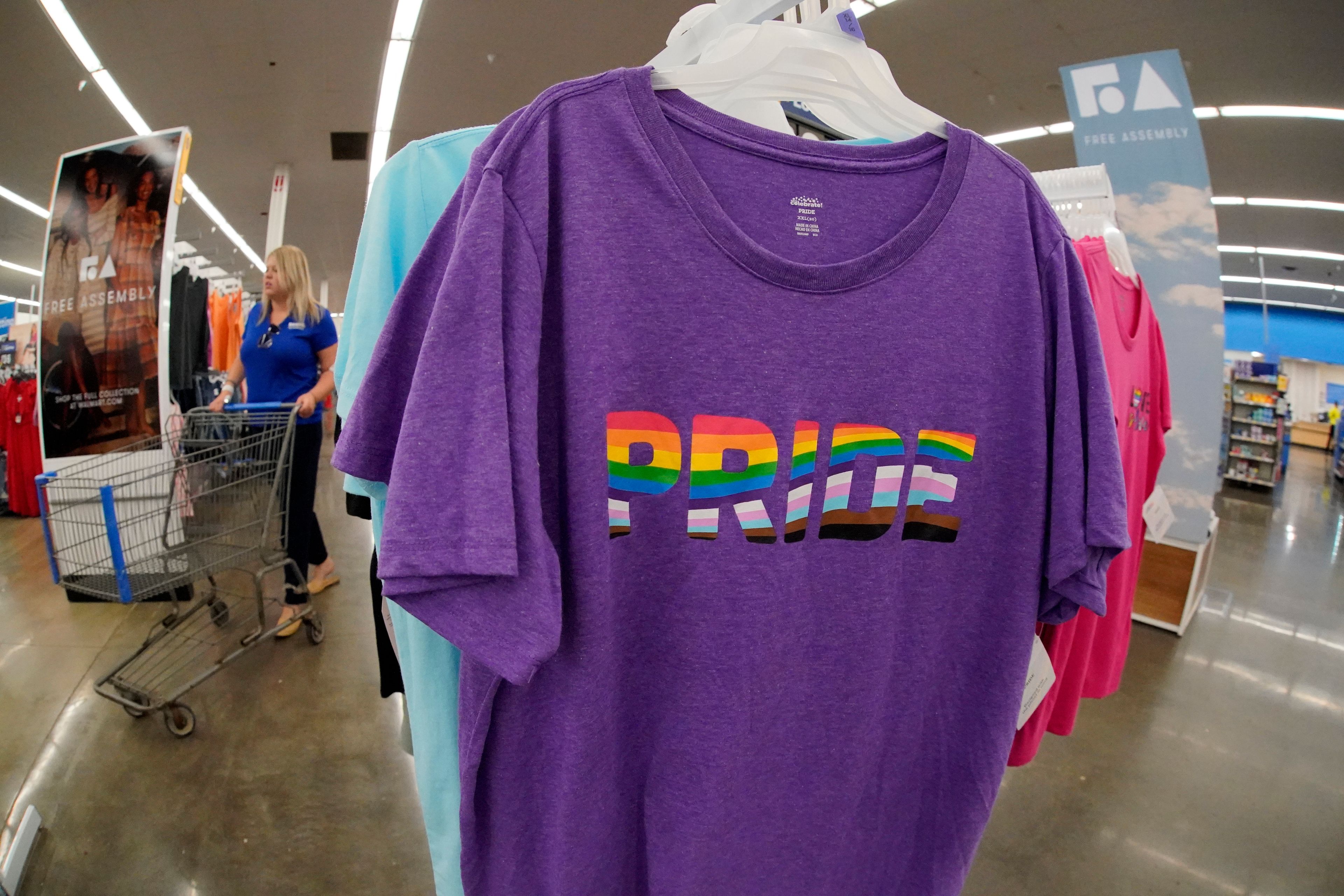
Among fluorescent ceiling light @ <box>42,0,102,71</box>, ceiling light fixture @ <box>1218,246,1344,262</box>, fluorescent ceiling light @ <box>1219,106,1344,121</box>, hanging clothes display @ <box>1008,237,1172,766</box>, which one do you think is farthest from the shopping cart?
ceiling light fixture @ <box>1218,246,1344,262</box>

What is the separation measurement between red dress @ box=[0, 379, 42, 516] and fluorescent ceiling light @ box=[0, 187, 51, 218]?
6.95m

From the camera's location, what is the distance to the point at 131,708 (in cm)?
231

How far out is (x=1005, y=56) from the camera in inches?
270

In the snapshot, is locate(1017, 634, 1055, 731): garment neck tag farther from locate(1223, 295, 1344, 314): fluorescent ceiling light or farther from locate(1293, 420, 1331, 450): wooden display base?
locate(1223, 295, 1344, 314): fluorescent ceiling light

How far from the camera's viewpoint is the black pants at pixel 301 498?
2896 millimetres

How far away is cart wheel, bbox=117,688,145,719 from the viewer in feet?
7.55

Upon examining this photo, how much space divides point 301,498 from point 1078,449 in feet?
10.3

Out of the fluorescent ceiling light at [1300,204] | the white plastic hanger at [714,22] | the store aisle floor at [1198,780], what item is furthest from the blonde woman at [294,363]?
the fluorescent ceiling light at [1300,204]

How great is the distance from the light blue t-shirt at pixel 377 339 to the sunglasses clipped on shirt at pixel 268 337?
2.45 m

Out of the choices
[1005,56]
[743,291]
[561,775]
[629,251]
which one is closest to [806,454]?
[743,291]

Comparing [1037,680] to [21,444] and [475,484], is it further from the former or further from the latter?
[21,444]

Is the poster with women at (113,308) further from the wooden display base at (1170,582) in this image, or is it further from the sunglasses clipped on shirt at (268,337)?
the wooden display base at (1170,582)

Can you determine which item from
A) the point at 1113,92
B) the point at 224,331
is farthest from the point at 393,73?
the point at 1113,92

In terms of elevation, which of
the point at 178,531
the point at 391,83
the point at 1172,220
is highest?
the point at 391,83
